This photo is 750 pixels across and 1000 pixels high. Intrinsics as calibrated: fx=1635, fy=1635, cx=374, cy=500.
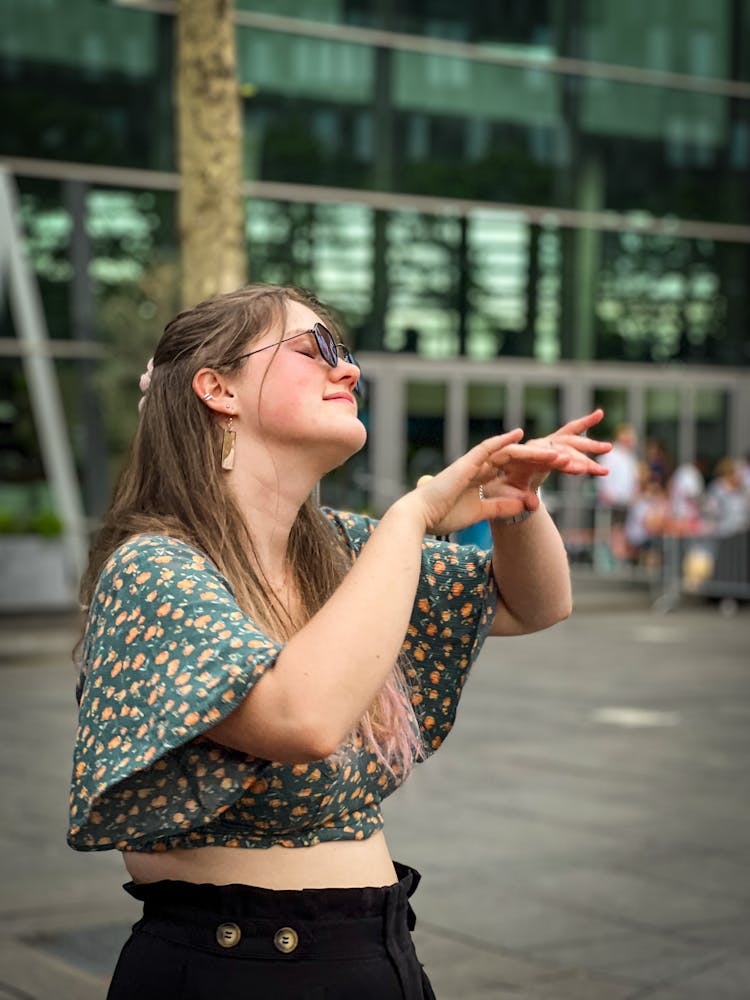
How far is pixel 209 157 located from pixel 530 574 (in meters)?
4.76

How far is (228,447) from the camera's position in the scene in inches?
90.0

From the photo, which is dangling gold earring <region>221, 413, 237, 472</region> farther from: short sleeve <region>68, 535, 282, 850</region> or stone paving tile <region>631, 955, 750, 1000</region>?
stone paving tile <region>631, 955, 750, 1000</region>

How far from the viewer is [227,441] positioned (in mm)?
2285

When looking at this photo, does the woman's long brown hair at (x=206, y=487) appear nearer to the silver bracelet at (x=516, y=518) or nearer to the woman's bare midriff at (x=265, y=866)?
the woman's bare midriff at (x=265, y=866)

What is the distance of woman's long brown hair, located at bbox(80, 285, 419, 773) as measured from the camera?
2.22 meters

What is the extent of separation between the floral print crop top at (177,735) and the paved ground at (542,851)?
2.91 metres

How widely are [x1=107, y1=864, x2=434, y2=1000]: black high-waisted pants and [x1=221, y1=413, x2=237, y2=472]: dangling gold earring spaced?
573 mm

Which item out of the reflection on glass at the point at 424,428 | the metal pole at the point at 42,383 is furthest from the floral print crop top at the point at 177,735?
the reflection on glass at the point at 424,428

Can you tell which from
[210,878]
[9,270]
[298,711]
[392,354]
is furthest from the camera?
[392,354]

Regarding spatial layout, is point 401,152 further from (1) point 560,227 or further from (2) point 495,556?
(2) point 495,556

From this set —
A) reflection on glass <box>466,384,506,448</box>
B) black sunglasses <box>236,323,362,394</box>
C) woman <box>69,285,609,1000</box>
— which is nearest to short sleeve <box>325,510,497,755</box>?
woman <box>69,285,609,1000</box>

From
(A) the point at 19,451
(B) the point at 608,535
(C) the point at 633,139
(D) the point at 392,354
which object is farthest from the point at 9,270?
(C) the point at 633,139

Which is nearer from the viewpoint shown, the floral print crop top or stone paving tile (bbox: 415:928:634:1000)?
the floral print crop top

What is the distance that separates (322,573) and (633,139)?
25288 mm
